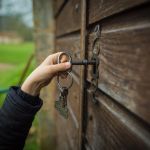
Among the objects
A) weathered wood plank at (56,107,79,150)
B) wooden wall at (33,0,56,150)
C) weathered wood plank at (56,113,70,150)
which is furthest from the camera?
wooden wall at (33,0,56,150)

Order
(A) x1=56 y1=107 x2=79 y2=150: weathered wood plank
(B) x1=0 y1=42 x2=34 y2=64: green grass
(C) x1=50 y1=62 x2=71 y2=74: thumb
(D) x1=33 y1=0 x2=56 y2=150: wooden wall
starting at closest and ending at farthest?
1. (C) x1=50 y1=62 x2=71 y2=74: thumb
2. (A) x1=56 y1=107 x2=79 y2=150: weathered wood plank
3. (D) x1=33 y1=0 x2=56 y2=150: wooden wall
4. (B) x1=0 y1=42 x2=34 y2=64: green grass

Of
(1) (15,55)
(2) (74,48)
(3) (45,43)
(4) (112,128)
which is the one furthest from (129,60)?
(1) (15,55)

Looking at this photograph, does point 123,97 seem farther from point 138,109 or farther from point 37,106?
point 37,106

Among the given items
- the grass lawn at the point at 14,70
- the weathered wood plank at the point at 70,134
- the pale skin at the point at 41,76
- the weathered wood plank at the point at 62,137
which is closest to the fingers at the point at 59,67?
the pale skin at the point at 41,76

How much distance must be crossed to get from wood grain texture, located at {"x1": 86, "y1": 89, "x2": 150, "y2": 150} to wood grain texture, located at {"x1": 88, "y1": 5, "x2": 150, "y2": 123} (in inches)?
1.9

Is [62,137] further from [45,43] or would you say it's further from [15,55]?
[15,55]

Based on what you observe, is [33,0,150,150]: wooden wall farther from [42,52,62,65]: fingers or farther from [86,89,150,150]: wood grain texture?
[42,52,62,65]: fingers

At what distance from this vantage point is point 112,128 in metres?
0.97

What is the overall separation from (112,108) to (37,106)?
247mm

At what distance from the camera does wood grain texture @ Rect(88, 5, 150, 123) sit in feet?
2.26

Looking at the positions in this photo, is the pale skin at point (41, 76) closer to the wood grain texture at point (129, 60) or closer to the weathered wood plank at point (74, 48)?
the wood grain texture at point (129, 60)

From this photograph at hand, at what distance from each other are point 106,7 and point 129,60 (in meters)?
0.28

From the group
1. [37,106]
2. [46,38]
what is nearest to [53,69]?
[37,106]

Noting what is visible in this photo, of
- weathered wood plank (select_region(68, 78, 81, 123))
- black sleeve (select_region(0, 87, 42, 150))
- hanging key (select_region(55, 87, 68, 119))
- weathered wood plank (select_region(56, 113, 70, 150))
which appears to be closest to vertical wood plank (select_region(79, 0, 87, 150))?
weathered wood plank (select_region(68, 78, 81, 123))
